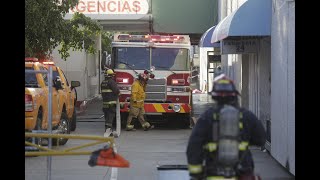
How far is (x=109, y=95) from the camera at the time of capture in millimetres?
17203

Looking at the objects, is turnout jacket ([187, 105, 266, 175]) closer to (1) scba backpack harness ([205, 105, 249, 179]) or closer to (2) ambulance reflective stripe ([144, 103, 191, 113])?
(1) scba backpack harness ([205, 105, 249, 179])

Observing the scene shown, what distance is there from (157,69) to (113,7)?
713cm

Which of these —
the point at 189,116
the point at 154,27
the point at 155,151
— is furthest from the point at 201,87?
the point at 155,151

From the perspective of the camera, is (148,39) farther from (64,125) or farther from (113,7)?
(113,7)

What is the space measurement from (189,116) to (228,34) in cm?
673

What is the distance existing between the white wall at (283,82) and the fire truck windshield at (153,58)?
685 centimetres

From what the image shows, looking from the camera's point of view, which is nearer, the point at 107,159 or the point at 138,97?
the point at 107,159

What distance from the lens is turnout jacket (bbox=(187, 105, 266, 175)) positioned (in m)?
5.86

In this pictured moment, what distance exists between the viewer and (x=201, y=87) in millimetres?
47719

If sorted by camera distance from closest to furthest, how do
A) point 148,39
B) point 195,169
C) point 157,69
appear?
1. point 195,169
2. point 157,69
3. point 148,39

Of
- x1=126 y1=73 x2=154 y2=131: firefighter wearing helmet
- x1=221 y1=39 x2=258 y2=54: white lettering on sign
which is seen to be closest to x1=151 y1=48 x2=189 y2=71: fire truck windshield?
x1=126 y1=73 x2=154 y2=131: firefighter wearing helmet

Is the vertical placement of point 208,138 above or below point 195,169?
above

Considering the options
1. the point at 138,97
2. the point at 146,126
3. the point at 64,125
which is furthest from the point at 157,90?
the point at 64,125
